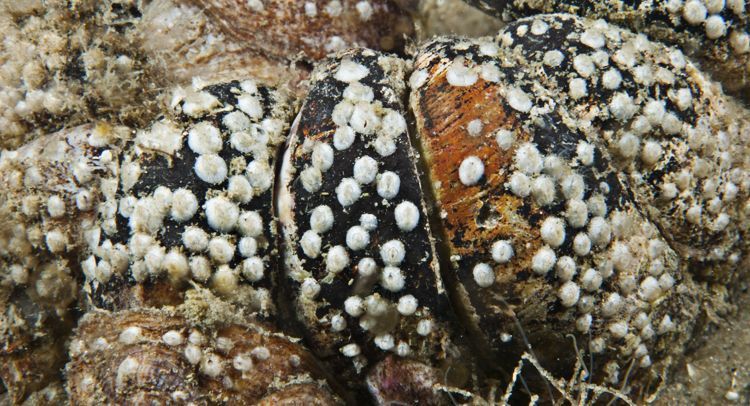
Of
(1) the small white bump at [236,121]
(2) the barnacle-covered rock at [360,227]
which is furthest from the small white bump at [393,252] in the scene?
(1) the small white bump at [236,121]

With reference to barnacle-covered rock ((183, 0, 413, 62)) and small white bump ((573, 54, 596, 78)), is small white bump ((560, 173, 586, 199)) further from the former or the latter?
barnacle-covered rock ((183, 0, 413, 62))

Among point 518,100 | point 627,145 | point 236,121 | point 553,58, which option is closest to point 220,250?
point 236,121

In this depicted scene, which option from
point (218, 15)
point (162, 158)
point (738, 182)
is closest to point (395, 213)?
point (162, 158)

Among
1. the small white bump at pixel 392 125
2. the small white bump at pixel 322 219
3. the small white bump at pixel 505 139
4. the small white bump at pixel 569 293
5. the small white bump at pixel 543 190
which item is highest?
the small white bump at pixel 505 139

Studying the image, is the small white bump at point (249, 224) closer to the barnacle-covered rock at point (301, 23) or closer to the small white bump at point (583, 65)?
the barnacle-covered rock at point (301, 23)

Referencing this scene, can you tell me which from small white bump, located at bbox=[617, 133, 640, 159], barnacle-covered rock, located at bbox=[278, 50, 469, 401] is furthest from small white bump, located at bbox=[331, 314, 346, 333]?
small white bump, located at bbox=[617, 133, 640, 159]

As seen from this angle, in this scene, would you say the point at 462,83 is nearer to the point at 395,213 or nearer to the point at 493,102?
the point at 493,102
